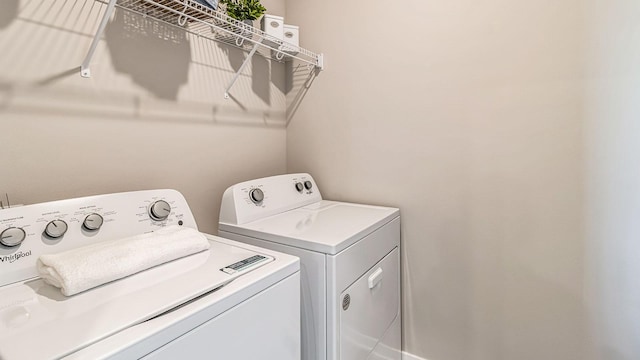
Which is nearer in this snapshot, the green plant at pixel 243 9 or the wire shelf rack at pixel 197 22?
the wire shelf rack at pixel 197 22

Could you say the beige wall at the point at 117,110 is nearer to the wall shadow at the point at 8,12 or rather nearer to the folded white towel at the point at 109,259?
the wall shadow at the point at 8,12

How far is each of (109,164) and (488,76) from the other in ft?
4.97

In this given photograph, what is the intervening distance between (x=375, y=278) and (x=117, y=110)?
1161 mm

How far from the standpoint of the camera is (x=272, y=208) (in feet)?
4.69

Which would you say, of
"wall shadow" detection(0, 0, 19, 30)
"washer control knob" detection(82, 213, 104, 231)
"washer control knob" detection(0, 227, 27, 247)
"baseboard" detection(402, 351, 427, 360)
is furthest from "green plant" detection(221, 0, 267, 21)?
"baseboard" detection(402, 351, 427, 360)

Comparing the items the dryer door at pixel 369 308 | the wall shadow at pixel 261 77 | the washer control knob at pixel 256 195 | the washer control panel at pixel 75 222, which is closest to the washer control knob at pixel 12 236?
the washer control panel at pixel 75 222

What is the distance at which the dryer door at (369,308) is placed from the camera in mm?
1093

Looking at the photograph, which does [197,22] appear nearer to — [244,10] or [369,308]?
[244,10]

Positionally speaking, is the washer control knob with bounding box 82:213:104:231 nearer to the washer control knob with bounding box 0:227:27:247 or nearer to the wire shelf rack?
the washer control knob with bounding box 0:227:27:247

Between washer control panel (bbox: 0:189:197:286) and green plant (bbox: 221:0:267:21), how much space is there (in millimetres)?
826

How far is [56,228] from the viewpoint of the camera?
2.76 feet

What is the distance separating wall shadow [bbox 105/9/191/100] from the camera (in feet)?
3.68

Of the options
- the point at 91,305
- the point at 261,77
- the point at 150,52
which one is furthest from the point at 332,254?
the point at 261,77

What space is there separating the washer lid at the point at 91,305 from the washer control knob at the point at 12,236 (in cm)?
10
